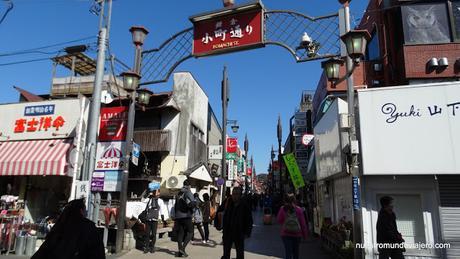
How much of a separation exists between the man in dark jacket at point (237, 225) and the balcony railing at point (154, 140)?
10.9 meters

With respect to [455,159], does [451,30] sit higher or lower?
higher

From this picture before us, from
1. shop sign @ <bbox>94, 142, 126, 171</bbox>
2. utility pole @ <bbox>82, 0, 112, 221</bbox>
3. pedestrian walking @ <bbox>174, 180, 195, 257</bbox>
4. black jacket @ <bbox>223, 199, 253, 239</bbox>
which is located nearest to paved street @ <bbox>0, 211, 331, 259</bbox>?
pedestrian walking @ <bbox>174, 180, 195, 257</bbox>

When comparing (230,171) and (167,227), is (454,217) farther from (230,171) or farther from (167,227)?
(230,171)

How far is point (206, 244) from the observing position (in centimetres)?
1323

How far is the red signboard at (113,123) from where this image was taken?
Result: 660 inches

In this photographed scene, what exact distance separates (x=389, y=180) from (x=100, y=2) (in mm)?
10845

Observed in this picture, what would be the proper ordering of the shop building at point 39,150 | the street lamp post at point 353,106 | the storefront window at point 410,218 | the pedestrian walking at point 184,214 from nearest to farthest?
the street lamp post at point 353,106 < the storefront window at point 410,218 < the pedestrian walking at point 184,214 < the shop building at point 39,150

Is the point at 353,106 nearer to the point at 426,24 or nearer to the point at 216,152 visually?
the point at 426,24

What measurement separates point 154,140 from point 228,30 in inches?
333

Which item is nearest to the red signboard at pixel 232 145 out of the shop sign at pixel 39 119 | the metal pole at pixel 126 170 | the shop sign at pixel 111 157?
the shop sign at pixel 111 157

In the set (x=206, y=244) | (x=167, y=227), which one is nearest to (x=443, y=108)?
(x=206, y=244)

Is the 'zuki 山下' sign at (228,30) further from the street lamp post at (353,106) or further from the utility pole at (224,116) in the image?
the utility pole at (224,116)

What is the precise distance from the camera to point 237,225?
760 centimetres

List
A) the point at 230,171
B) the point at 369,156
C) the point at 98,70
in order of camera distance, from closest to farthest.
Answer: the point at 369,156 → the point at 98,70 → the point at 230,171
